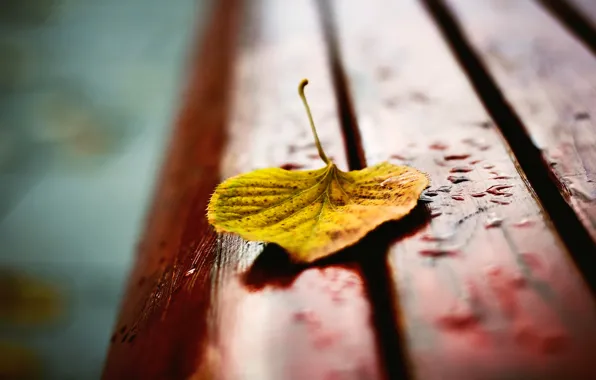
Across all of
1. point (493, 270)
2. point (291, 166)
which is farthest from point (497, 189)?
point (291, 166)

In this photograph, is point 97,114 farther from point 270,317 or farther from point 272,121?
point 270,317

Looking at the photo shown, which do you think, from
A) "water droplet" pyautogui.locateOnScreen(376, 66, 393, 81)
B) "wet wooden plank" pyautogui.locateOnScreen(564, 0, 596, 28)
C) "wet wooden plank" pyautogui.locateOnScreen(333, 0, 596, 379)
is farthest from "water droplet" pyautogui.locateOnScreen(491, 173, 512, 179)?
"wet wooden plank" pyautogui.locateOnScreen(564, 0, 596, 28)

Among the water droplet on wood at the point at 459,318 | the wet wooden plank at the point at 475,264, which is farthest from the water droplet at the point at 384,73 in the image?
the water droplet on wood at the point at 459,318

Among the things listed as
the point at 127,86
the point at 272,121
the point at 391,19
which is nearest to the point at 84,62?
the point at 127,86

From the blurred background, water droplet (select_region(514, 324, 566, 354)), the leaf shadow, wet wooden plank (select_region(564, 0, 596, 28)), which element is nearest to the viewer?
water droplet (select_region(514, 324, 566, 354))

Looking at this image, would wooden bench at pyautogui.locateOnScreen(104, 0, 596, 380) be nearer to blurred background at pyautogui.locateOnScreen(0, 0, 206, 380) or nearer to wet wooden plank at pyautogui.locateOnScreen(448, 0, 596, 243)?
wet wooden plank at pyautogui.locateOnScreen(448, 0, 596, 243)

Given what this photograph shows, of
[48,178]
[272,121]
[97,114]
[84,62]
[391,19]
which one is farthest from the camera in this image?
[84,62]

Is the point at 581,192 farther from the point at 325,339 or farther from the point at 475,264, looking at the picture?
the point at 325,339
